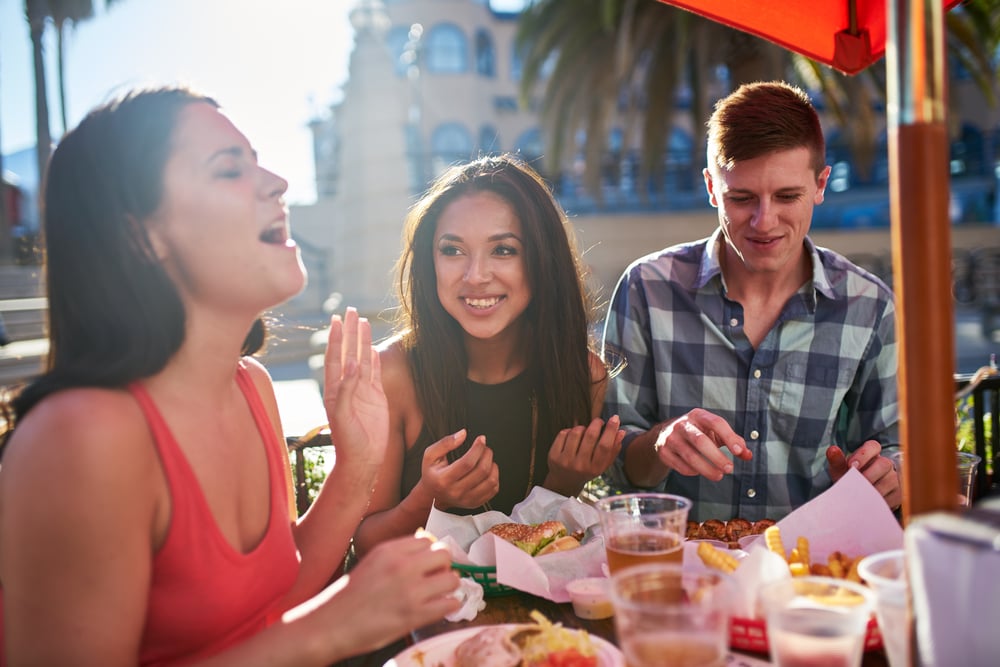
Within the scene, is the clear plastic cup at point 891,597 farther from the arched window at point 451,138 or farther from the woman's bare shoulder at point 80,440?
the arched window at point 451,138

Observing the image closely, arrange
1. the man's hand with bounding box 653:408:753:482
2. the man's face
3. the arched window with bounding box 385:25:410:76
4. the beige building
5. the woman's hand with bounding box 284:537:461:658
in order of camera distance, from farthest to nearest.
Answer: the arched window with bounding box 385:25:410:76
the beige building
the man's face
the man's hand with bounding box 653:408:753:482
the woman's hand with bounding box 284:537:461:658

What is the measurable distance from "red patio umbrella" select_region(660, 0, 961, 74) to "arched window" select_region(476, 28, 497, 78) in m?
33.8

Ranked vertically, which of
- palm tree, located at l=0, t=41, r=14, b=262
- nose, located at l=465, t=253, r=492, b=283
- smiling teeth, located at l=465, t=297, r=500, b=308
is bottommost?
smiling teeth, located at l=465, t=297, r=500, b=308

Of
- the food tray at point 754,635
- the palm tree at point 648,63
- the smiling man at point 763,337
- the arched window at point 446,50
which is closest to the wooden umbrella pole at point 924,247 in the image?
the food tray at point 754,635

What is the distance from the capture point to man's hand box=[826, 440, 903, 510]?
2.19m

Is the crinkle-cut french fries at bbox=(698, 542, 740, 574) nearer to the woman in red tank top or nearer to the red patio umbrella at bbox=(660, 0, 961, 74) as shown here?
the woman in red tank top

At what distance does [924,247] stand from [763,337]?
7.58ft

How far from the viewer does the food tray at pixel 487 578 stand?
1.86 metres

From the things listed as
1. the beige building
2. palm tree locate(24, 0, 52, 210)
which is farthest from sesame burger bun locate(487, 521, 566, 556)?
palm tree locate(24, 0, 52, 210)

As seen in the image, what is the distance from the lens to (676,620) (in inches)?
42.8

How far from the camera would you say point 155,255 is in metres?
1.56

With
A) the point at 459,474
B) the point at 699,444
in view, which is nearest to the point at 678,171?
the point at 699,444

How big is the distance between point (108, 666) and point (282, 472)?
2.19 feet

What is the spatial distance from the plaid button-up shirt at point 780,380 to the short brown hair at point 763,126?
446 mm
